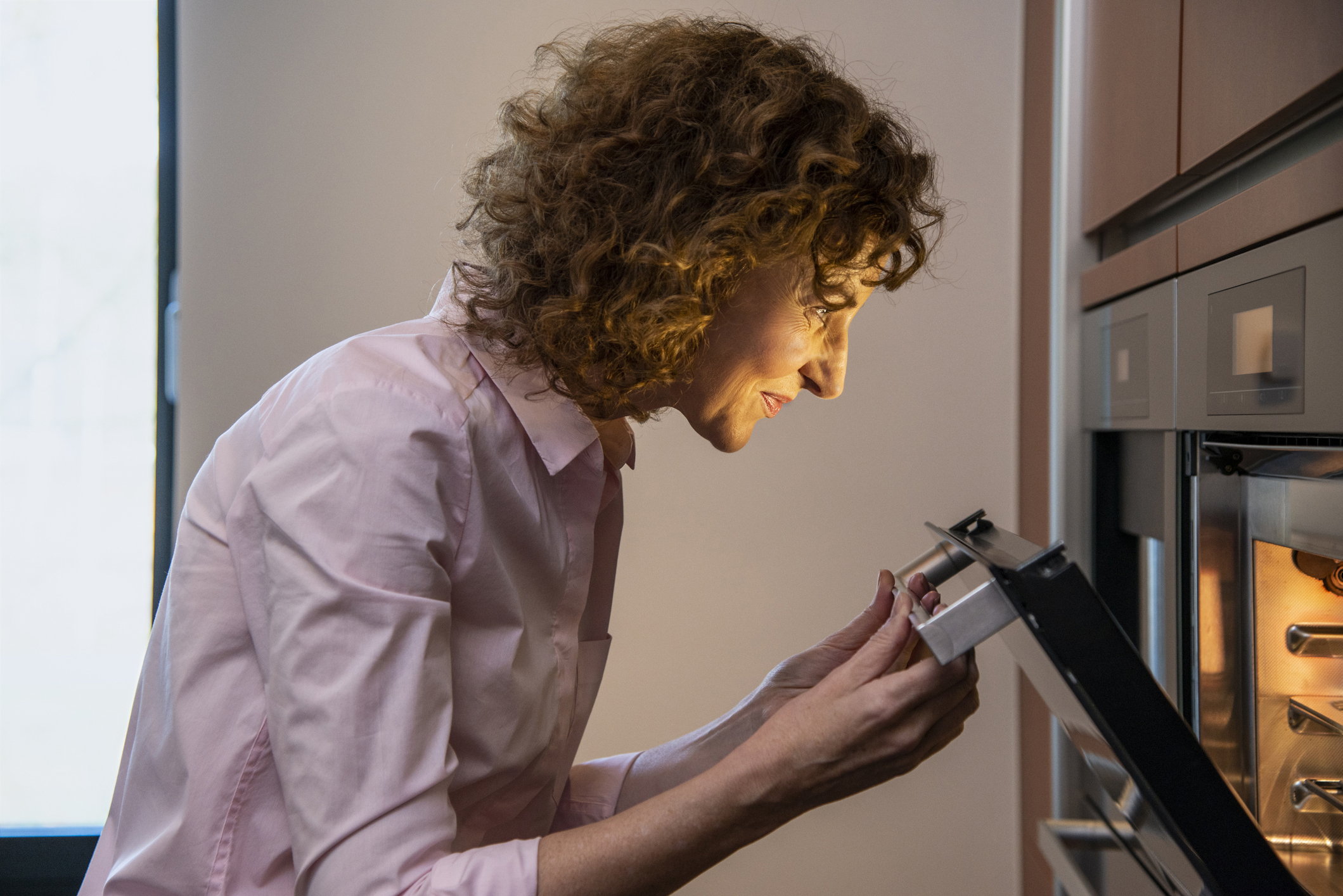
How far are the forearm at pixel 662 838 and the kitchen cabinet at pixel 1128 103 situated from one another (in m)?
0.79

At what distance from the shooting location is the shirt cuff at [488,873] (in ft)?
1.82

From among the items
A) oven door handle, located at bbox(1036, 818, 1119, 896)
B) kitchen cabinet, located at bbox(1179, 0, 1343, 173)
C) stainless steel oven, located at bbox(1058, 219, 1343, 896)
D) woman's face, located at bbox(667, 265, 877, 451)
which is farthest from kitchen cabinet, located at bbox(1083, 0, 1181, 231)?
oven door handle, located at bbox(1036, 818, 1119, 896)

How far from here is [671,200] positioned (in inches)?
27.5

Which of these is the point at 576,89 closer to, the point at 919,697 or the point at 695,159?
the point at 695,159

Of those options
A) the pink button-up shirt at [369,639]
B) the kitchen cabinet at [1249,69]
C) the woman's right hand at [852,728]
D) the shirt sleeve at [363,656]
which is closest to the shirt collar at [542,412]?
the pink button-up shirt at [369,639]

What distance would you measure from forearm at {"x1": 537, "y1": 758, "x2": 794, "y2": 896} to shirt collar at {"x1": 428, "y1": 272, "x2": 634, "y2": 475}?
269 millimetres

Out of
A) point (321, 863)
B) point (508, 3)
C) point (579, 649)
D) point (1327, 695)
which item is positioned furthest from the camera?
point (508, 3)

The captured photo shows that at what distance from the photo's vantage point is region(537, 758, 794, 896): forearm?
59 cm

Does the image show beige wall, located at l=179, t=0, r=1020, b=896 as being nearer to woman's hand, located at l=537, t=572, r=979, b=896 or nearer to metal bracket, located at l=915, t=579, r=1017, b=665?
woman's hand, located at l=537, t=572, r=979, b=896

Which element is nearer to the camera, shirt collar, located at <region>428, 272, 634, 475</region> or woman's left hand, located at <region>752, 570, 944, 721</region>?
shirt collar, located at <region>428, 272, 634, 475</region>

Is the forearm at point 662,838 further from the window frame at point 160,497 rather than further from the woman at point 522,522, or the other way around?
the window frame at point 160,497

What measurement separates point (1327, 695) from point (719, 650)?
1.04m

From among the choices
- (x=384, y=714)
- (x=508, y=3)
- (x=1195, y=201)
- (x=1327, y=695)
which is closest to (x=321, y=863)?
(x=384, y=714)

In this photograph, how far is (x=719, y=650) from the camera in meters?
1.71
